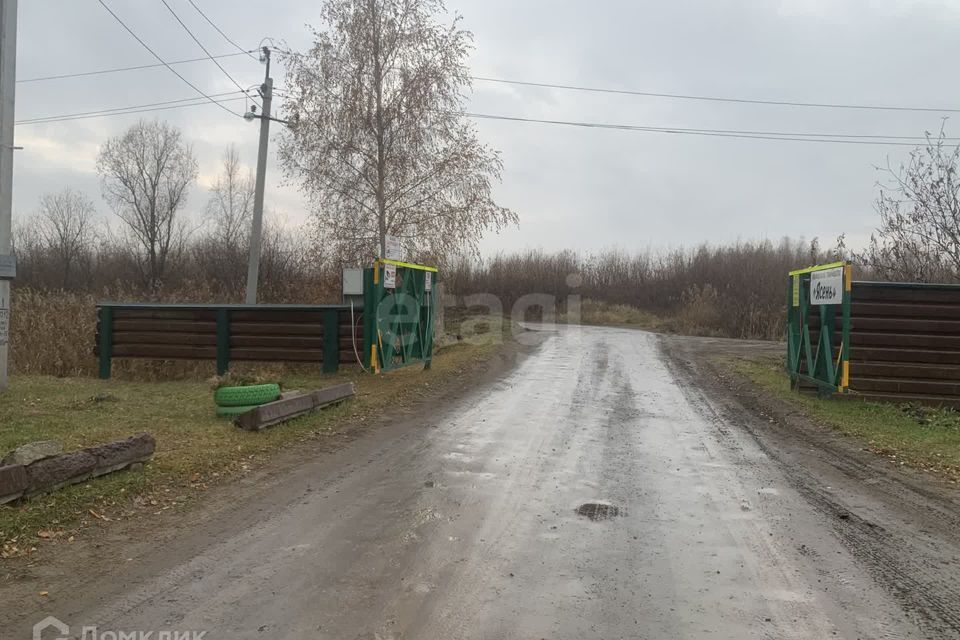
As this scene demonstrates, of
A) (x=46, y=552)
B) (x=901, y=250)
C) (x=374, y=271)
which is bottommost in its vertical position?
(x=46, y=552)

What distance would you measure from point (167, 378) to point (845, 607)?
1344cm

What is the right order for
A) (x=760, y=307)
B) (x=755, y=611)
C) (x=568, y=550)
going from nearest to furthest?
(x=755, y=611), (x=568, y=550), (x=760, y=307)

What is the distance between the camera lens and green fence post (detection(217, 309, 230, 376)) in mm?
12992

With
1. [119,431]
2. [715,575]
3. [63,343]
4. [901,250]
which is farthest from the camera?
[901,250]

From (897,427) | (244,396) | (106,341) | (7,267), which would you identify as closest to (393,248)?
(244,396)

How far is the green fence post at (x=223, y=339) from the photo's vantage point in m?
13.0

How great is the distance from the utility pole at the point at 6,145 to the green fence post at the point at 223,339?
11.4 ft

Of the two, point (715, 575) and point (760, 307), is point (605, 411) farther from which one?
point (760, 307)

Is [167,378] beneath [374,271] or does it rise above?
beneath

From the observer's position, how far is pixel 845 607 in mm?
3650

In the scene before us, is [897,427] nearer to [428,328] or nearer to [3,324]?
[428,328]

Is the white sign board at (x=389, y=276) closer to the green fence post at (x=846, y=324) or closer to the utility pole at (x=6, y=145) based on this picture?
the utility pole at (x=6, y=145)

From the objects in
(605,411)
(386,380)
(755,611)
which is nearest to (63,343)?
(386,380)

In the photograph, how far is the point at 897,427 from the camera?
888 centimetres
